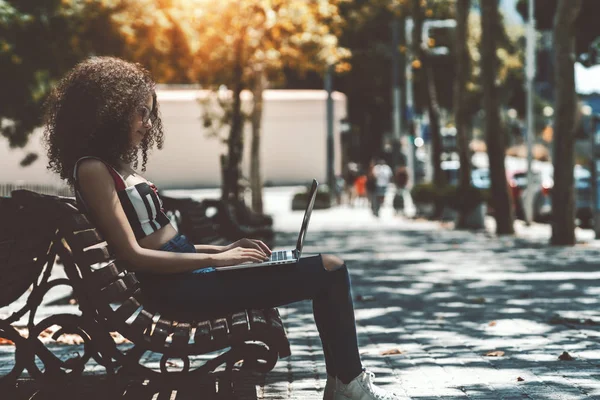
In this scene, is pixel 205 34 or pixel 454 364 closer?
pixel 454 364

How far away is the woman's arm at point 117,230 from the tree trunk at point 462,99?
824 inches

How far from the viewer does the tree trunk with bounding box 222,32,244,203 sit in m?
23.0

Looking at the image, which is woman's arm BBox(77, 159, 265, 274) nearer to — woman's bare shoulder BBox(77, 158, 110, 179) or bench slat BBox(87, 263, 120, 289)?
woman's bare shoulder BBox(77, 158, 110, 179)

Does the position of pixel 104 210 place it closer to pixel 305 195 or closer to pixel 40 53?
pixel 40 53

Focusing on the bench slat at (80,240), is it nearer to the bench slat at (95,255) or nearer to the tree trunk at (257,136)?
the bench slat at (95,255)

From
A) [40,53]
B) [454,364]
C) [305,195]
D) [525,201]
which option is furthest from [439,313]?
[305,195]

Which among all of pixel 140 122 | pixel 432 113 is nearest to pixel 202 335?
pixel 140 122

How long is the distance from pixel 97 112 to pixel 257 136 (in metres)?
28.1

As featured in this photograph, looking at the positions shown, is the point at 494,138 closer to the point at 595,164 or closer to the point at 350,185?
the point at 595,164

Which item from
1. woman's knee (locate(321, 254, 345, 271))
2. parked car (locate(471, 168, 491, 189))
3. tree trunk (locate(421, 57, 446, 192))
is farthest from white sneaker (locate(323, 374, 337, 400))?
parked car (locate(471, 168, 491, 189))

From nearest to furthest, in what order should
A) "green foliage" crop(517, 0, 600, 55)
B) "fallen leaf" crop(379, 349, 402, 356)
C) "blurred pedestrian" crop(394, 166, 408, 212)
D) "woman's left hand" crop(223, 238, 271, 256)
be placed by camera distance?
1. "woman's left hand" crop(223, 238, 271, 256)
2. "fallen leaf" crop(379, 349, 402, 356)
3. "green foliage" crop(517, 0, 600, 55)
4. "blurred pedestrian" crop(394, 166, 408, 212)

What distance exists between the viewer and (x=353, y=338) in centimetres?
527

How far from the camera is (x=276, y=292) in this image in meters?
5.24

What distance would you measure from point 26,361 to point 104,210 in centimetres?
104
